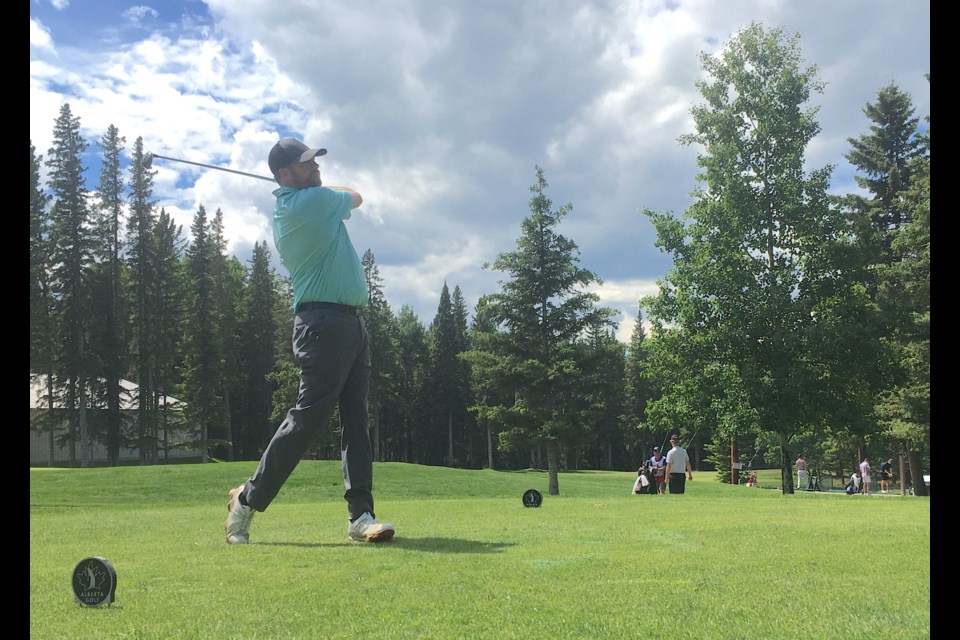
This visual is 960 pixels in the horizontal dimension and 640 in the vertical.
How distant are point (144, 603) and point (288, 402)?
62.9 metres

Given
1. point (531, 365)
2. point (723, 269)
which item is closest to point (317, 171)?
point (723, 269)

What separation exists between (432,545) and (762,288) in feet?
79.5

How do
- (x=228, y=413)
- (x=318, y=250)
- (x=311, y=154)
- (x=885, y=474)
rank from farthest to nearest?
(x=228, y=413) < (x=885, y=474) < (x=311, y=154) < (x=318, y=250)

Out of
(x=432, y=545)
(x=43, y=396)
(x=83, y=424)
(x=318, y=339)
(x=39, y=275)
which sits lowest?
(x=83, y=424)

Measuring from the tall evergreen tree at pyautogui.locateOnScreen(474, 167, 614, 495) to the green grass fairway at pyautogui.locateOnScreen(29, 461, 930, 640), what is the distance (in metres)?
26.2

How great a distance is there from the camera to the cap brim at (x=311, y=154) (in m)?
6.03

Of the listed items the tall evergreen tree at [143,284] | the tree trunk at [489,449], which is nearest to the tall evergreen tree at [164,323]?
the tall evergreen tree at [143,284]

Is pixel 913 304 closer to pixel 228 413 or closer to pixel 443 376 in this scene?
pixel 228 413

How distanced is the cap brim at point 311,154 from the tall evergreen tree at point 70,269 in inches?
2137

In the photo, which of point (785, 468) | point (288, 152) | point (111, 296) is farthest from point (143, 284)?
point (288, 152)

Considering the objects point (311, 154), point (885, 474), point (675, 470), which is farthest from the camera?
point (885, 474)

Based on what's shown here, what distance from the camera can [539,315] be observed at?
3400 centimetres

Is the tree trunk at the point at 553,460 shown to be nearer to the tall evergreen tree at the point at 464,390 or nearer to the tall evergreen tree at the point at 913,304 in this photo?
the tall evergreen tree at the point at 913,304

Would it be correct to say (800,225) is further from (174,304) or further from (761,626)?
(174,304)
